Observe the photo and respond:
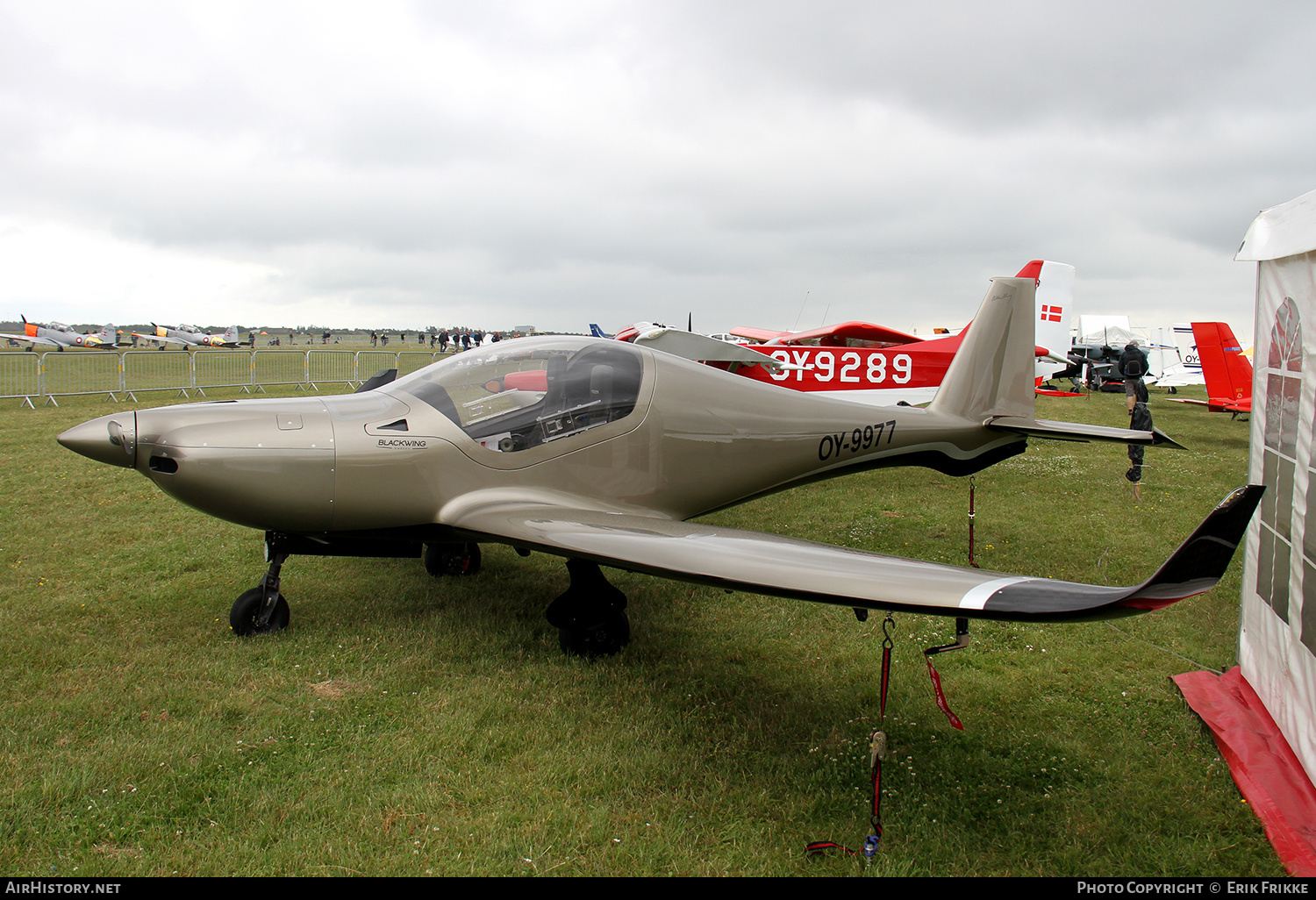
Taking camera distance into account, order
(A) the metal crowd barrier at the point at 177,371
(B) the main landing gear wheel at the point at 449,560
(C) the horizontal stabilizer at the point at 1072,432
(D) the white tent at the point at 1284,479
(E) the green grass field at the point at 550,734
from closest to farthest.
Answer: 1. (E) the green grass field at the point at 550,734
2. (D) the white tent at the point at 1284,479
3. (C) the horizontal stabilizer at the point at 1072,432
4. (B) the main landing gear wheel at the point at 449,560
5. (A) the metal crowd barrier at the point at 177,371

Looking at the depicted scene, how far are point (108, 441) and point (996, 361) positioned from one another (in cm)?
669

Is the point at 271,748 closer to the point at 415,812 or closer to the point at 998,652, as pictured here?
the point at 415,812

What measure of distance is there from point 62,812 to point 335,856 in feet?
3.81

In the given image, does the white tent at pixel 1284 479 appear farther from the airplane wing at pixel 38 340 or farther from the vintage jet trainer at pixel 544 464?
the airplane wing at pixel 38 340

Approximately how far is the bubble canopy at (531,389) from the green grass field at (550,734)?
1.35 metres

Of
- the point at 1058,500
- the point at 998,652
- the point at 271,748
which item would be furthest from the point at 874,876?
the point at 1058,500

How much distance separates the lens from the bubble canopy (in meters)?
4.46

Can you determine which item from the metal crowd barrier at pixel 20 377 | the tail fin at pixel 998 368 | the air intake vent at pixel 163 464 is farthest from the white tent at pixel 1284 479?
the metal crowd barrier at pixel 20 377

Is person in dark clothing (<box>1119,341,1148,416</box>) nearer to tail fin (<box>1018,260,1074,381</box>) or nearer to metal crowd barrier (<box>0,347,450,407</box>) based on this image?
tail fin (<box>1018,260,1074,381</box>)

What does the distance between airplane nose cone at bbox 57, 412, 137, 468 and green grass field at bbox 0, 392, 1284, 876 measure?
1.17m

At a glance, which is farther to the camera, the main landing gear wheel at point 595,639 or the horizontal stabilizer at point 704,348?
the horizontal stabilizer at point 704,348

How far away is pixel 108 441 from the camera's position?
3910 millimetres

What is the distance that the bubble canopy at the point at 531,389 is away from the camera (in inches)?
176

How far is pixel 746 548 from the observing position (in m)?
3.41
